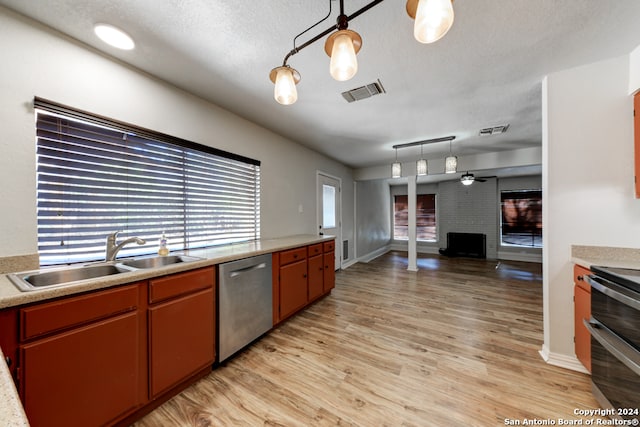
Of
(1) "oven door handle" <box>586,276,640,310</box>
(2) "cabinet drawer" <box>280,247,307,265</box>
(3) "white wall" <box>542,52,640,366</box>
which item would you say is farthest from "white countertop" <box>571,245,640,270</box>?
(2) "cabinet drawer" <box>280,247,307,265</box>

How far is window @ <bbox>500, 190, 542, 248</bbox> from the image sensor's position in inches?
241

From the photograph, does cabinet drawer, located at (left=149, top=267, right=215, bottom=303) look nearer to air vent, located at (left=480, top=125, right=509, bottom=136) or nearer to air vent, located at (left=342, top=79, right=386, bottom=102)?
air vent, located at (left=342, top=79, right=386, bottom=102)

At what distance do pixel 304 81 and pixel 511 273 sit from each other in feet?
18.2

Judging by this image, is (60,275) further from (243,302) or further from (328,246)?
(328,246)

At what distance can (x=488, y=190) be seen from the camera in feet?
21.6

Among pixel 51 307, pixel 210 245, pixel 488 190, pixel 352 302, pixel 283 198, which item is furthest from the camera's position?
pixel 488 190

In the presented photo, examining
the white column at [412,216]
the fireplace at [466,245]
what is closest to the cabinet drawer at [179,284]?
the white column at [412,216]

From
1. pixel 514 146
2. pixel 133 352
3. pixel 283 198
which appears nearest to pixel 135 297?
pixel 133 352

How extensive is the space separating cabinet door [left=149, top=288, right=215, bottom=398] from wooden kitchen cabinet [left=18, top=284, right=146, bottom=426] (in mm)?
78

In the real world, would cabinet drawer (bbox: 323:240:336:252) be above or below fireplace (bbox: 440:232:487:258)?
above

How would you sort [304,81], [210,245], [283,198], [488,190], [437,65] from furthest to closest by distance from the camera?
[488,190]
[283,198]
[210,245]
[304,81]
[437,65]

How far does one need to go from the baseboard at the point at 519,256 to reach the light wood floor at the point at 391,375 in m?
3.86

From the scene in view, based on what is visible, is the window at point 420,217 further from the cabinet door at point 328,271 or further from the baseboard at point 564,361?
the baseboard at point 564,361

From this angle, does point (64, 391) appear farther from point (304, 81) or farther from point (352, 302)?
point (352, 302)
